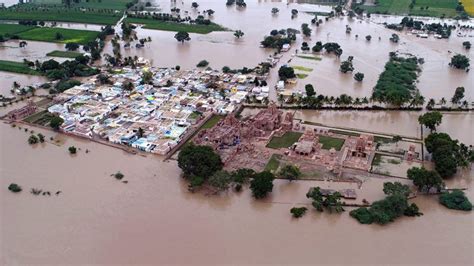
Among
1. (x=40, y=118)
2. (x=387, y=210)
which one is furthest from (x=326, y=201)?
(x=40, y=118)

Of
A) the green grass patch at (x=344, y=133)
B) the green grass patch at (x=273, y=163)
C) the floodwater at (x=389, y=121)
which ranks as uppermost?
the floodwater at (x=389, y=121)

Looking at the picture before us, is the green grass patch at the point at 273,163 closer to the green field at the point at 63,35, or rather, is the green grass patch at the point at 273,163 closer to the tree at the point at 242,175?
the tree at the point at 242,175

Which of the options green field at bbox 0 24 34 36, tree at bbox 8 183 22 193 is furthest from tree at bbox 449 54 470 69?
green field at bbox 0 24 34 36

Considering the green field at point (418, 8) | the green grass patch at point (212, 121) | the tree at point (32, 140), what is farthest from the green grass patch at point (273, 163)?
the green field at point (418, 8)

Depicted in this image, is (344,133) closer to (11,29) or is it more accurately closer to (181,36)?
(181,36)

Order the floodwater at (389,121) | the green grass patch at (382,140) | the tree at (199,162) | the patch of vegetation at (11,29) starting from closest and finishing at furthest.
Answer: the tree at (199,162), the green grass patch at (382,140), the floodwater at (389,121), the patch of vegetation at (11,29)

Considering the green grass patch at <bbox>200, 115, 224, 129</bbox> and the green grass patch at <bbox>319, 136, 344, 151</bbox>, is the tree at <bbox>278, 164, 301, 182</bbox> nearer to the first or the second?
the green grass patch at <bbox>319, 136, 344, 151</bbox>

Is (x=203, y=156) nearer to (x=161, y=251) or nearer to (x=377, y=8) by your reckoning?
(x=161, y=251)
